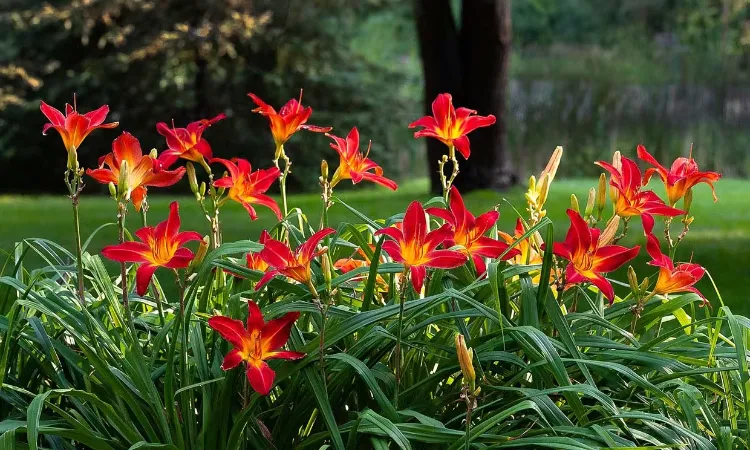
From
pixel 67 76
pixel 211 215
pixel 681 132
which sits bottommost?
pixel 681 132

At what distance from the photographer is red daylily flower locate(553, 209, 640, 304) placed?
143 cm

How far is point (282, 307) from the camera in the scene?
144cm

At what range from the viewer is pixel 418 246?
4.41 feet

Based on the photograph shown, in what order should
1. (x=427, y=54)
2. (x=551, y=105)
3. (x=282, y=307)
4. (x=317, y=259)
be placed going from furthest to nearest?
(x=551, y=105), (x=427, y=54), (x=317, y=259), (x=282, y=307)

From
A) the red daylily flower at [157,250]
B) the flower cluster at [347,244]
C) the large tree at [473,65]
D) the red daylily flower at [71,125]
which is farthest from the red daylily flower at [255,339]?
→ the large tree at [473,65]

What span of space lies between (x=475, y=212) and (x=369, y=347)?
14.9ft

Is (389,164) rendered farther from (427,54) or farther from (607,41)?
(607,41)

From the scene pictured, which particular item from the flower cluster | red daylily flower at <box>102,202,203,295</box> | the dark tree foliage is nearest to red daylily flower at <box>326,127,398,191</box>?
the flower cluster

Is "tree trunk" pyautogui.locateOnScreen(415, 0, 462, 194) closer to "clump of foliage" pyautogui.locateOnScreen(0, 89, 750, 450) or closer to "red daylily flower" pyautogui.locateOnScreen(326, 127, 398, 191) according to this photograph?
"red daylily flower" pyautogui.locateOnScreen(326, 127, 398, 191)

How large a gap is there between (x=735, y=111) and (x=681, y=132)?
1.57 metres

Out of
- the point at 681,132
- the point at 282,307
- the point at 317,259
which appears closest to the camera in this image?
the point at 282,307

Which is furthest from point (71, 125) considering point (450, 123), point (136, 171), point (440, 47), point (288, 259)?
point (440, 47)

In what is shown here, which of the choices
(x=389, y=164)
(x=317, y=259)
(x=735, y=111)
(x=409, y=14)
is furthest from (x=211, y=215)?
(x=409, y=14)

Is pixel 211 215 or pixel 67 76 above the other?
pixel 211 215
